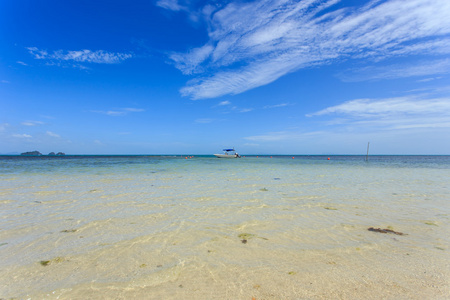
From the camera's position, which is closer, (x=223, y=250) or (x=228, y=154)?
(x=223, y=250)

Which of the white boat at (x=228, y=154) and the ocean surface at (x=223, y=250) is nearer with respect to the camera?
the ocean surface at (x=223, y=250)

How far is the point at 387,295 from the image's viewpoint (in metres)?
2.83

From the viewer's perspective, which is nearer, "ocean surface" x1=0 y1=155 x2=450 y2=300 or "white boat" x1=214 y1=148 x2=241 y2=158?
"ocean surface" x1=0 y1=155 x2=450 y2=300

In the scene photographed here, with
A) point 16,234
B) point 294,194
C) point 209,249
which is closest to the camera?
point 209,249

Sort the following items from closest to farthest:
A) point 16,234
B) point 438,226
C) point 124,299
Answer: point 124,299 < point 16,234 < point 438,226

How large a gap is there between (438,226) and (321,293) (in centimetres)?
509

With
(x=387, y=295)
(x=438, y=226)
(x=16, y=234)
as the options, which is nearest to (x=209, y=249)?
(x=387, y=295)

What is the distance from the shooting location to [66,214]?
21.4ft

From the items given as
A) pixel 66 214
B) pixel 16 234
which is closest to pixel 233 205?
pixel 66 214

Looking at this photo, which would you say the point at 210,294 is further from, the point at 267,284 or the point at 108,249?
the point at 108,249

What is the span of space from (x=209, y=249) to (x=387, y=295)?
288 centimetres

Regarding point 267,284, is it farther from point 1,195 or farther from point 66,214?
point 1,195

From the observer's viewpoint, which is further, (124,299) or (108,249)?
(108,249)

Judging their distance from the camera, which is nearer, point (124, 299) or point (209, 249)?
point (124, 299)
